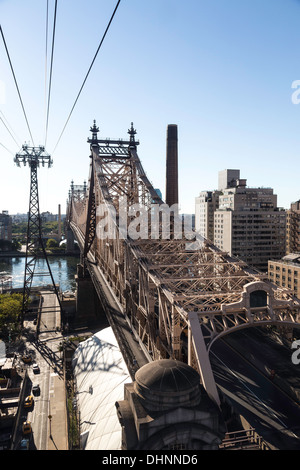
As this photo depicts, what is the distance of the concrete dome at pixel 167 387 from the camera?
1275 centimetres

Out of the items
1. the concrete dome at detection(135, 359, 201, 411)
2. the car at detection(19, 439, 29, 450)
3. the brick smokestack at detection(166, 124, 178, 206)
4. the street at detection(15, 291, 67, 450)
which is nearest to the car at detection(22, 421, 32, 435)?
the street at detection(15, 291, 67, 450)

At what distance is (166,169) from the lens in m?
63.2

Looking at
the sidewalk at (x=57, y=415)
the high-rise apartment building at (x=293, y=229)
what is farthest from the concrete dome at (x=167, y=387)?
the high-rise apartment building at (x=293, y=229)

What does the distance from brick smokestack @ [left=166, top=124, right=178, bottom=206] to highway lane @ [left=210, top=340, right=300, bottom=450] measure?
33.1 m

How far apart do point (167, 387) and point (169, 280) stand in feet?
32.0

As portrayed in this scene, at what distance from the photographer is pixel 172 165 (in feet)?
206

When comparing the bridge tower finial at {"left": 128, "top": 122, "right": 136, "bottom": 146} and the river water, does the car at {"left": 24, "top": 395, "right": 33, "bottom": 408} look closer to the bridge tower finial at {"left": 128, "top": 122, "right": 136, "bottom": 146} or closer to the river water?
the bridge tower finial at {"left": 128, "top": 122, "right": 136, "bottom": 146}

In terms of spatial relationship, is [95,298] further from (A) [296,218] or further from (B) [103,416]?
(A) [296,218]

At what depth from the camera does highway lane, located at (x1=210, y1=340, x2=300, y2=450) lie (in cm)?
2231

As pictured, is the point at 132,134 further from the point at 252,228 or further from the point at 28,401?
Answer: the point at 252,228

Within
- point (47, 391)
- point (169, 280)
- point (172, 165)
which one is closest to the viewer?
point (169, 280)

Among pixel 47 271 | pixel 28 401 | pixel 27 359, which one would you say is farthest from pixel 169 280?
pixel 47 271
